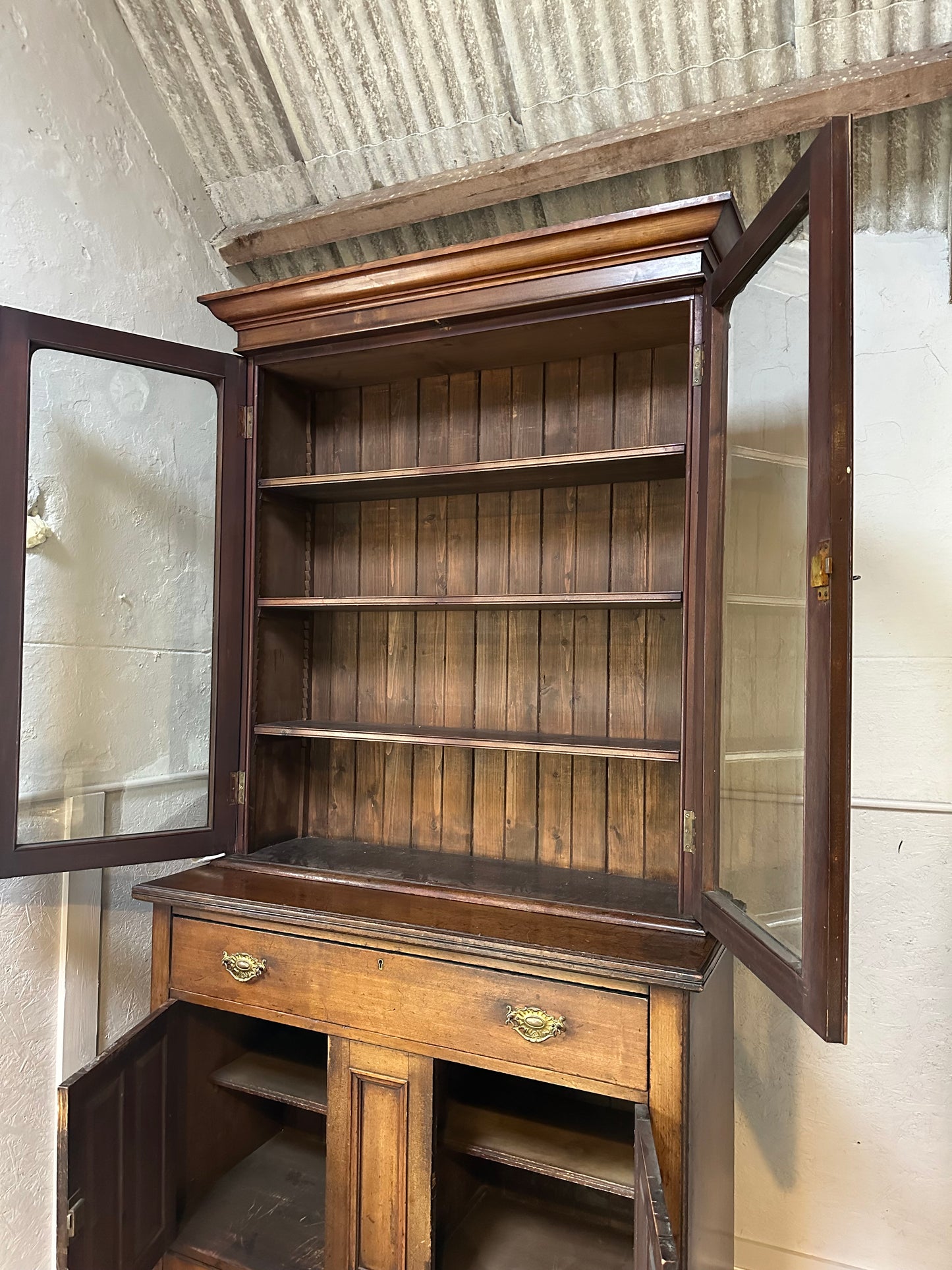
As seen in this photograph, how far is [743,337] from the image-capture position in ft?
4.27

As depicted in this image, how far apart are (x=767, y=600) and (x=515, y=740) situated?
0.60 m

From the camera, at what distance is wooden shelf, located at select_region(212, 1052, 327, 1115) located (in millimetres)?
1565

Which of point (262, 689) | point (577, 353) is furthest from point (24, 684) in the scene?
point (577, 353)

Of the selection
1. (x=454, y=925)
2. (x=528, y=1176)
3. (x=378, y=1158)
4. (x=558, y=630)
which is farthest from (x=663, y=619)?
(x=528, y=1176)

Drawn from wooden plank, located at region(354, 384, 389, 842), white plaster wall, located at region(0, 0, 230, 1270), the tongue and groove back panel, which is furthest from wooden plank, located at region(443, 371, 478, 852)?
white plaster wall, located at region(0, 0, 230, 1270)

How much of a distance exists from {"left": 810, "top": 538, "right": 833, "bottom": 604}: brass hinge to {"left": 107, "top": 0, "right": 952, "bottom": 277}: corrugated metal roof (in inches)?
42.7

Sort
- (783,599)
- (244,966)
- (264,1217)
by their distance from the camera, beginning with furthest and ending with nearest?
(264,1217), (244,966), (783,599)

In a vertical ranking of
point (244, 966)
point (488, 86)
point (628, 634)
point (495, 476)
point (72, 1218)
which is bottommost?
point (72, 1218)

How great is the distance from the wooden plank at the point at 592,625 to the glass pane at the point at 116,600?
0.83m

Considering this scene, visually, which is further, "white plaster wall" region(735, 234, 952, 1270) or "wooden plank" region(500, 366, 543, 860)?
"wooden plank" region(500, 366, 543, 860)

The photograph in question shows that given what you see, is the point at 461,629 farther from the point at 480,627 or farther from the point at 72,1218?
the point at 72,1218

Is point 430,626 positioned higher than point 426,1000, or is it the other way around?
point 430,626

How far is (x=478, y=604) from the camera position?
1564 millimetres

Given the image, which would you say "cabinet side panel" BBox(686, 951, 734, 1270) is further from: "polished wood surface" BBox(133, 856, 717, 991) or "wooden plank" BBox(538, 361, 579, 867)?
"wooden plank" BBox(538, 361, 579, 867)
